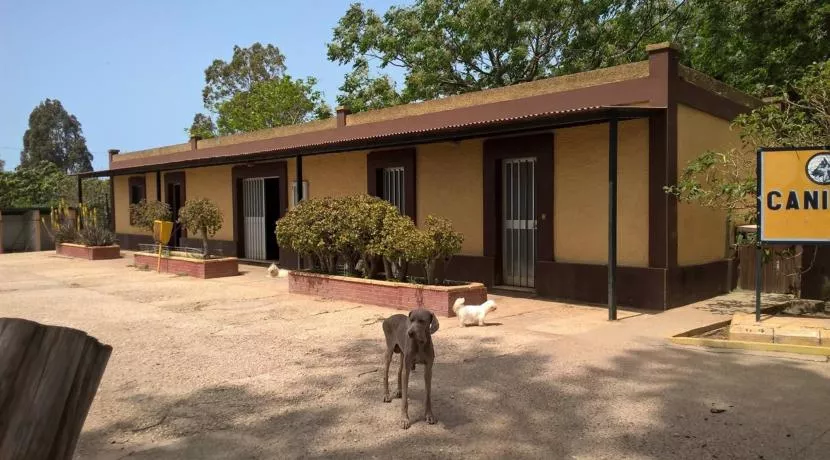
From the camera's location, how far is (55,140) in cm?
7250

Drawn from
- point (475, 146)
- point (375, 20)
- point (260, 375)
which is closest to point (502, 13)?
point (375, 20)

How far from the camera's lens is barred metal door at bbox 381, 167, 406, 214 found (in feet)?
39.7

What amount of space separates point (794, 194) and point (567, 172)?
3294 millimetres

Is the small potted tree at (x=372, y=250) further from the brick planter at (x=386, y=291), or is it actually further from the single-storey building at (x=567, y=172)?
the single-storey building at (x=567, y=172)

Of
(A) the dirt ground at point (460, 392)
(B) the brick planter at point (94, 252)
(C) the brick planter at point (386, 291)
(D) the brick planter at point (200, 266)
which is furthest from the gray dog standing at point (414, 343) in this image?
(B) the brick planter at point (94, 252)

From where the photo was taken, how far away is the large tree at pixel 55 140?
70.0 metres

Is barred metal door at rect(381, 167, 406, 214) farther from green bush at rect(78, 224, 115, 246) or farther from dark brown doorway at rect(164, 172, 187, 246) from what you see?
green bush at rect(78, 224, 115, 246)

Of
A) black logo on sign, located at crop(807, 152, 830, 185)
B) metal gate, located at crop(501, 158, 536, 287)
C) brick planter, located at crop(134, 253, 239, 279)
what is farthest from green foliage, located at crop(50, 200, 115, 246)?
black logo on sign, located at crop(807, 152, 830, 185)

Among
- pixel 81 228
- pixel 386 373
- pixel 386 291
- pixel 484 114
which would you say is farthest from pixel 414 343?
pixel 81 228

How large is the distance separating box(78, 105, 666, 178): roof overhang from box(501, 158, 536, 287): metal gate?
73 cm

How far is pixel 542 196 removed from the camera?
9.55m

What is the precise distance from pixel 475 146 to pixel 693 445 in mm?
7453

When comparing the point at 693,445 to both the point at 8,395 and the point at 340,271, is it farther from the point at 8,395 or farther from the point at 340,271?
the point at 340,271

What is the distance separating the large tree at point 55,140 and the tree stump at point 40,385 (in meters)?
77.3
